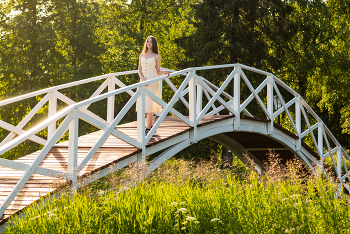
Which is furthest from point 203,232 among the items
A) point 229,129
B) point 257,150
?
point 257,150

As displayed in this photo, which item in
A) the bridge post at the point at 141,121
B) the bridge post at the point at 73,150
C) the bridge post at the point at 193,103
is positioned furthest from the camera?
the bridge post at the point at 193,103

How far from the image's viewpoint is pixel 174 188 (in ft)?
13.5

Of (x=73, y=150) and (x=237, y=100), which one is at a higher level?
(x=237, y=100)

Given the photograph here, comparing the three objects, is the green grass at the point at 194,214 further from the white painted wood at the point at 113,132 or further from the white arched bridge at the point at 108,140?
the white painted wood at the point at 113,132

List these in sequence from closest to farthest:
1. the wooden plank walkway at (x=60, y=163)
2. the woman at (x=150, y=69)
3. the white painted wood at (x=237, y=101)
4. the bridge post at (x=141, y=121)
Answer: the wooden plank walkway at (x=60, y=163)
the bridge post at (x=141, y=121)
the woman at (x=150, y=69)
the white painted wood at (x=237, y=101)

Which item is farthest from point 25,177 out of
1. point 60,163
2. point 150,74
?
point 150,74

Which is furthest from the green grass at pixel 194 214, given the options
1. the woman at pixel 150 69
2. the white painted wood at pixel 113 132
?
the woman at pixel 150 69

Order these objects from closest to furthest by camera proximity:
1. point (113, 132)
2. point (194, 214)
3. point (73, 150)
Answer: point (194, 214) < point (73, 150) < point (113, 132)

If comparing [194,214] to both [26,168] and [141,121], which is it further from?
[141,121]

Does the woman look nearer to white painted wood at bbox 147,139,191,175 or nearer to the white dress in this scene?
the white dress

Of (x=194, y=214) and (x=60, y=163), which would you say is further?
(x=60, y=163)

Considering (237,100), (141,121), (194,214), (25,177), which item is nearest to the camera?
(194,214)

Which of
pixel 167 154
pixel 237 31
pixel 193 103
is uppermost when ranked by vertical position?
pixel 237 31

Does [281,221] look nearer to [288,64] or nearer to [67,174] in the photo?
[67,174]
